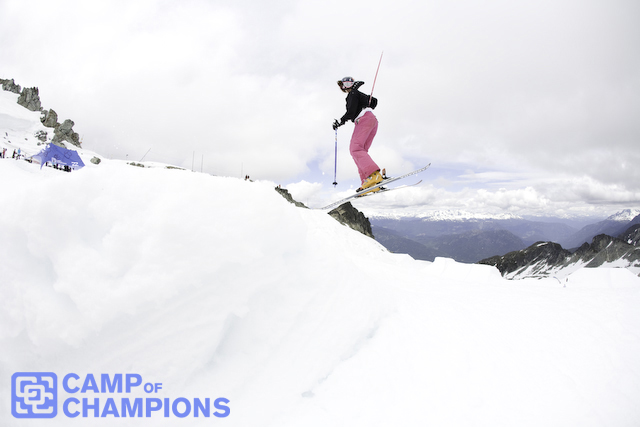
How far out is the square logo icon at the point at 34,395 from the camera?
2611mm

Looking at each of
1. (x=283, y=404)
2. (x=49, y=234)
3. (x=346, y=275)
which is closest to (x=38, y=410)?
(x=49, y=234)

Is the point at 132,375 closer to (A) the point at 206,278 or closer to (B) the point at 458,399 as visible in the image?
(A) the point at 206,278

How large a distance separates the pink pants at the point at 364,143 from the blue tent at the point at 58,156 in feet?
101

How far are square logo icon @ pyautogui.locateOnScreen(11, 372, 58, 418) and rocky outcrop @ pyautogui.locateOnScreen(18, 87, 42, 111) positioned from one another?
439 feet

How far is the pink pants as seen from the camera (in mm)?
8930

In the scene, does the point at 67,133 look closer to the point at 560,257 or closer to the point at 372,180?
the point at 372,180

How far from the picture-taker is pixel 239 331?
3.54 meters

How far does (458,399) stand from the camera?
3139 mm

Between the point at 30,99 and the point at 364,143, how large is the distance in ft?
444

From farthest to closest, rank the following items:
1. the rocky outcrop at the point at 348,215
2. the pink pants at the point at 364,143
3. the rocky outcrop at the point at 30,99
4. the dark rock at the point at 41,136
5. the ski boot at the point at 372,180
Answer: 1. the rocky outcrop at the point at 30,99
2. the dark rock at the point at 41,136
3. the rocky outcrop at the point at 348,215
4. the ski boot at the point at 372,180
5. the pink pants at the point at 364,143

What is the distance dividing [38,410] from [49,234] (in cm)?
187

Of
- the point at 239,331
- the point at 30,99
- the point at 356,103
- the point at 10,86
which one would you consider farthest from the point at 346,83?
the point at 10,86

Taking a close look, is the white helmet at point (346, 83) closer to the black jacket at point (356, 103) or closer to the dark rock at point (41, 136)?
the black jacket at point (356, 103)

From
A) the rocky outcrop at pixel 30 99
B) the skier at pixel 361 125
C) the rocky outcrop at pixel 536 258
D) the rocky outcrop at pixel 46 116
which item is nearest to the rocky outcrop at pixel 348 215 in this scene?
the skier at pixel 361 125
